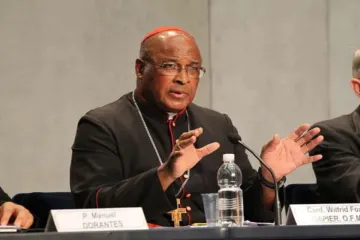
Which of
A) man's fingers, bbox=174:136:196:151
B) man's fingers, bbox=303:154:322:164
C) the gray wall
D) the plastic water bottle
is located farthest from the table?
the gray wall

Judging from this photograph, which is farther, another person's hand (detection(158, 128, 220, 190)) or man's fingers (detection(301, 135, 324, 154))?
man's fingers (detection(301, 135, 324, 154))

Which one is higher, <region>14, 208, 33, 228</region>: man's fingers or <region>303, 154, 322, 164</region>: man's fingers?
<region>303, 154, 322, 164</region>: man's fingers

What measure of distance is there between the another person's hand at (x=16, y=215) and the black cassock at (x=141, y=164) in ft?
0.80

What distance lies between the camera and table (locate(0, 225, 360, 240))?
2140 millimetres

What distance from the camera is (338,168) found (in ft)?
11.6

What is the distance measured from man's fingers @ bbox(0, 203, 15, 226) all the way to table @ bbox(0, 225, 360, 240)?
0.76m

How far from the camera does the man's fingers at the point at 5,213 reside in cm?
292

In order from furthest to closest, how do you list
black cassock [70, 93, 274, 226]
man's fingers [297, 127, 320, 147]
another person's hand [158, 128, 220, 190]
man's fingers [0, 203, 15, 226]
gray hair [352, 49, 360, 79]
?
→ gray hair [352, 49, 360, 79] < man's fingers [297, 127, 320, 147] < black cassock [70, 93, 274, 226] < man's fingers [0, 203, 15, 226] < another person's hand [158, 128, 220, 190]

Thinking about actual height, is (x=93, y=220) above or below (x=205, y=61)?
below

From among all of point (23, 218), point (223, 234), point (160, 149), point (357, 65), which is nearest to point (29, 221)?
point (23, 218)

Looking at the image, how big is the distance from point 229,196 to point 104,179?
592mm

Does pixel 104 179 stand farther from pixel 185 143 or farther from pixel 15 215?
pixel 185 143

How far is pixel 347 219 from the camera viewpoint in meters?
2.38

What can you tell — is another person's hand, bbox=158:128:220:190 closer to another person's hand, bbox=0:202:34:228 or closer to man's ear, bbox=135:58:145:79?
another person's hand, bbox=0:202:34:228
